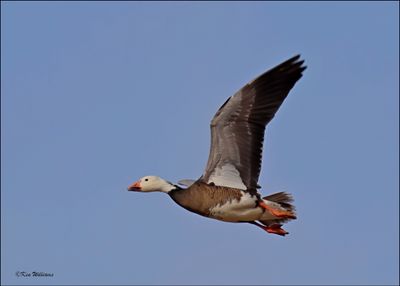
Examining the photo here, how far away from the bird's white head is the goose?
0.38 meters

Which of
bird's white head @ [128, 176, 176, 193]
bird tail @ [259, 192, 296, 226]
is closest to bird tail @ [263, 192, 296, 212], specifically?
bird tail @ [259, 192, 296, 226]

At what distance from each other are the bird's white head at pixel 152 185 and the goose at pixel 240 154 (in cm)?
38

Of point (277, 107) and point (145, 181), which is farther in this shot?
point (145, 181)

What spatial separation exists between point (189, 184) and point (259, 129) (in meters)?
1.49

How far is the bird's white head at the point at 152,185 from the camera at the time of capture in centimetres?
1830

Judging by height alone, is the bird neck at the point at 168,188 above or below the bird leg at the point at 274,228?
above

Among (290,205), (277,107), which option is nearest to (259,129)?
(277,107)

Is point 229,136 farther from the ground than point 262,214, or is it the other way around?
point 229,136

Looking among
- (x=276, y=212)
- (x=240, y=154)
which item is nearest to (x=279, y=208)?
(x=276, y=212)

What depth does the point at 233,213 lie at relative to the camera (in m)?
17.6

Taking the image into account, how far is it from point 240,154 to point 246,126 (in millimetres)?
501

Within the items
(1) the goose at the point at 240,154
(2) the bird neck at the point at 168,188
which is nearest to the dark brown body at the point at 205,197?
(1) the goose at the point at 240,154

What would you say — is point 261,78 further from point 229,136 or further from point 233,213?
point 233,213

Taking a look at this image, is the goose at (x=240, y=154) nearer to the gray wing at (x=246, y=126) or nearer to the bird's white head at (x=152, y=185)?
the gray wing at (x=246, y=126)
